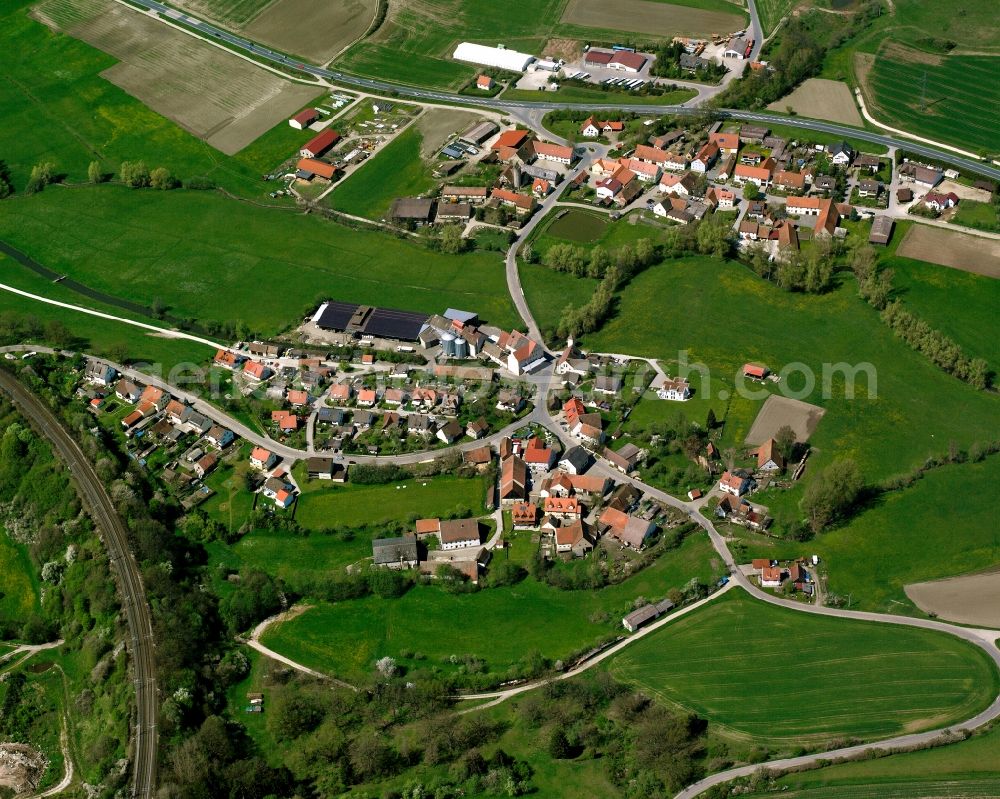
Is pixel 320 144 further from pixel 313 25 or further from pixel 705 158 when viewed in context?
pixel 705 158

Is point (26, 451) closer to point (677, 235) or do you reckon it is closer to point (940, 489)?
point (677, 235)

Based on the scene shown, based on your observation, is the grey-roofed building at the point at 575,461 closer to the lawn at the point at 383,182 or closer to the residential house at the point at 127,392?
the residential house at the point at 127,392

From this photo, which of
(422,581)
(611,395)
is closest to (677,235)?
(611,395)

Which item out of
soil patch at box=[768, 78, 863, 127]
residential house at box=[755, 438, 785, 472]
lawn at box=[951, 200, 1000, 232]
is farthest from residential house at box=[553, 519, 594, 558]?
soil patch at box=[768, 78, 863, 127]

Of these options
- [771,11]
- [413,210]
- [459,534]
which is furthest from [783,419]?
[771,11]

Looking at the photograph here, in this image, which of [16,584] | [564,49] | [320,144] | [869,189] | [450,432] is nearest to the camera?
[16,584]

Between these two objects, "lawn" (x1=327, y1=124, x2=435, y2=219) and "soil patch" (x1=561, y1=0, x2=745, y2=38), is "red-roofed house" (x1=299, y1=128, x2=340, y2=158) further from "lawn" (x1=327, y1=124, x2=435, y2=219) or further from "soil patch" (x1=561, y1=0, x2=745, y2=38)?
"soil patch" (x1=561, y1=0, x2=745, y2=38)

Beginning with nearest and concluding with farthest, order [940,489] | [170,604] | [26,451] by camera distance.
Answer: [170,604]
[940,489]
[26,451]
